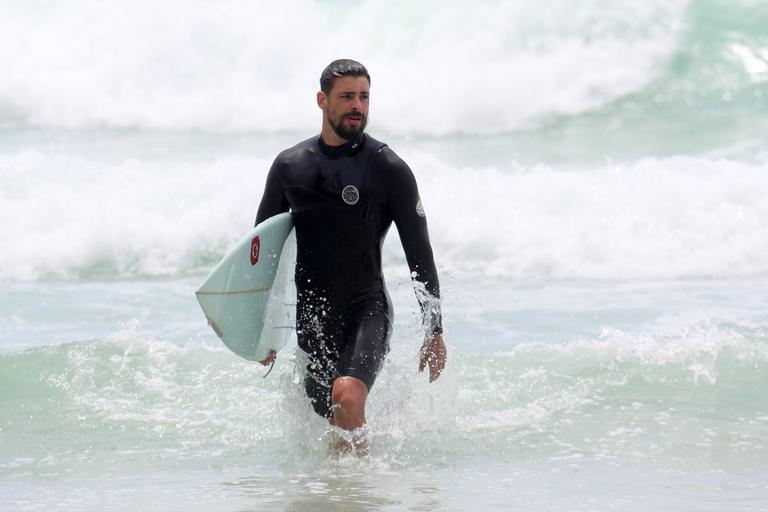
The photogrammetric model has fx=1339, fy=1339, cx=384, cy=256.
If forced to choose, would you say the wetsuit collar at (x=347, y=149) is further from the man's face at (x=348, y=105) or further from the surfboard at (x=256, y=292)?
the surfboard at (x=256, y=292)

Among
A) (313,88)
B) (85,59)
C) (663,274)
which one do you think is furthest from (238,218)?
(85,59)

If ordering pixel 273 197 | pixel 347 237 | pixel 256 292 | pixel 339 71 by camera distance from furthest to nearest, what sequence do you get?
1. pixel 256 292
2. pixel 273 197
3. pixel 347 237
4. pixel 339 71

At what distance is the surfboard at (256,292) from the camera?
5.12m

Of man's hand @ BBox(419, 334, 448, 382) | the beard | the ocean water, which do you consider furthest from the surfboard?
man's hand @ BBox(419, 334, 448, 382)

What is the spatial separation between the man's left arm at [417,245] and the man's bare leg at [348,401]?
0.31 meters

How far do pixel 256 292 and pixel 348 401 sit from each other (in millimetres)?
762

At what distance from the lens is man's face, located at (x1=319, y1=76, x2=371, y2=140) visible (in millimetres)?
4863

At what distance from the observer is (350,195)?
16.1 ft

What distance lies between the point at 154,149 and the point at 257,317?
11.1 metres

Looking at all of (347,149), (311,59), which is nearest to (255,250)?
(347,149)

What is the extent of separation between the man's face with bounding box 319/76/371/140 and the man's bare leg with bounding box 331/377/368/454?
895 mm

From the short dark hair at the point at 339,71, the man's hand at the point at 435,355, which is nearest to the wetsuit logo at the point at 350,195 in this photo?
the short dark hair at the point at 339,71

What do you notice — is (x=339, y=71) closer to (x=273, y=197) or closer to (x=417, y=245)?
(x=273, y=197)

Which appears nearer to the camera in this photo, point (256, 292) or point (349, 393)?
point (349, 393)
